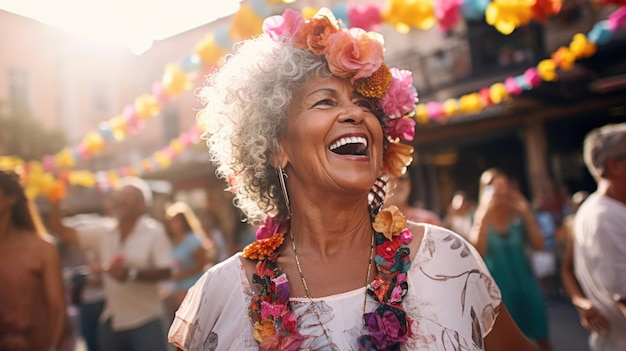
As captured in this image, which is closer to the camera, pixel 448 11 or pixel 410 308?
Answer: pixel 410 308

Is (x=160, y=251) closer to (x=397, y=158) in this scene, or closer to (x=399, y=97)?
(x=397, y=158)

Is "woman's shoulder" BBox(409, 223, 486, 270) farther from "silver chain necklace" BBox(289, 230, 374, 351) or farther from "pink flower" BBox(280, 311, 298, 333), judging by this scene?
"pink flower" BBox(280, 311, 298, 333)

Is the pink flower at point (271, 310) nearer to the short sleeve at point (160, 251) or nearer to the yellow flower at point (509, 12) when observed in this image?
the short sleeve at point (160, 251)

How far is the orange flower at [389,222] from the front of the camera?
1813 mm

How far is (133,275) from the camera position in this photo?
406 cm

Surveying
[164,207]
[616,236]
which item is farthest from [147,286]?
[616,236]

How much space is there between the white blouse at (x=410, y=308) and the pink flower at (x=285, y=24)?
87cm

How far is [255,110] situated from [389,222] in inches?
25.6

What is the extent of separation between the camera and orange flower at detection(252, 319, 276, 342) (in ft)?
5.34

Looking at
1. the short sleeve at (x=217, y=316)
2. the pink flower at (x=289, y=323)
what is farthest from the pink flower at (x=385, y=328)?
the short sleeve at (x=217, y=316)

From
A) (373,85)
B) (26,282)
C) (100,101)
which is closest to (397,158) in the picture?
(373,85)

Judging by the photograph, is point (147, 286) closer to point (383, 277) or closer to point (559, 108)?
point (383, 277)

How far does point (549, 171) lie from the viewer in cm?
1329

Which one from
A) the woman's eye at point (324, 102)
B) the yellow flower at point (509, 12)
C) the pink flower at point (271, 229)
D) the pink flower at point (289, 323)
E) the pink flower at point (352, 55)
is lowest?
the pink flower at point (289, 323)
